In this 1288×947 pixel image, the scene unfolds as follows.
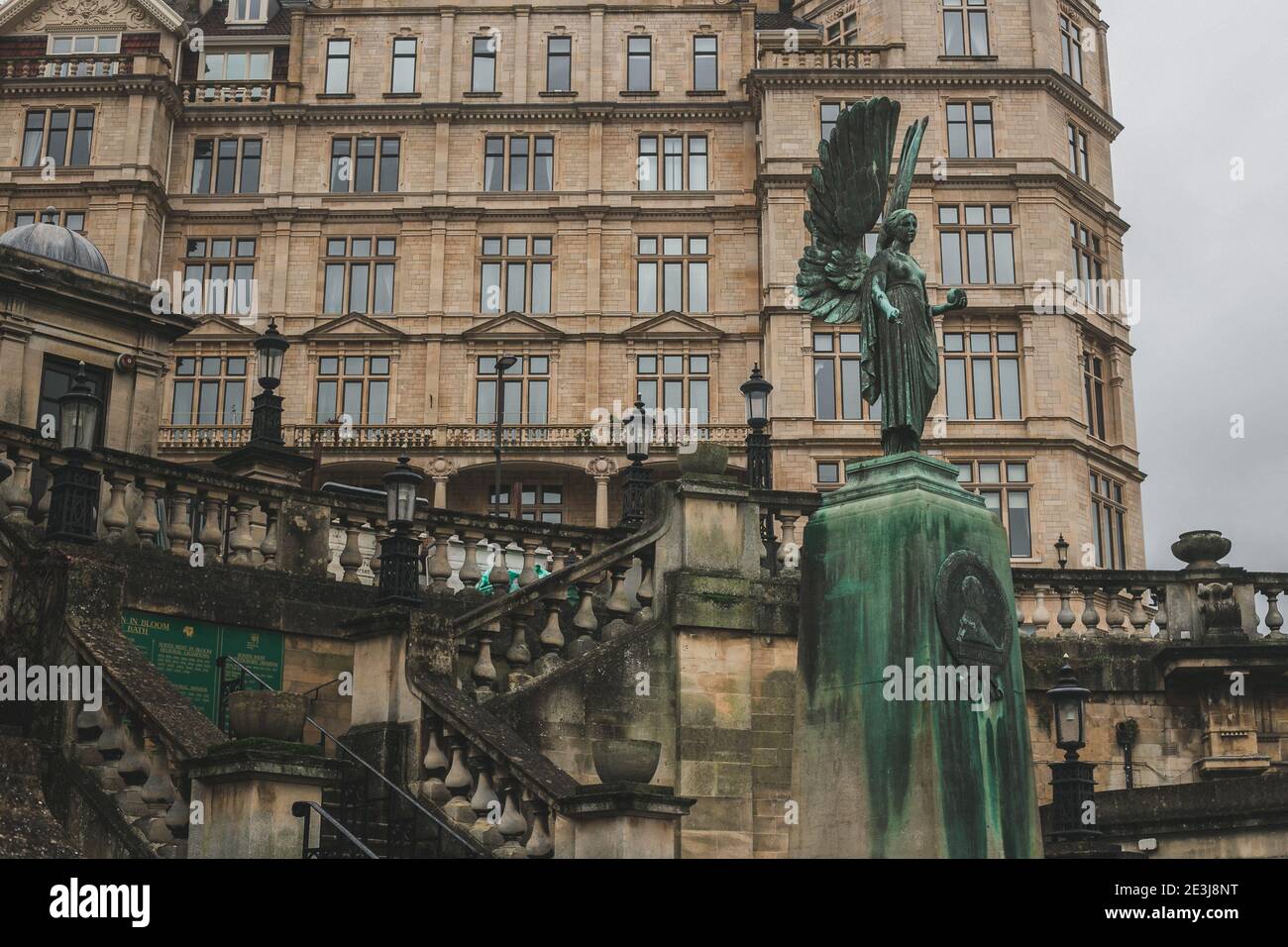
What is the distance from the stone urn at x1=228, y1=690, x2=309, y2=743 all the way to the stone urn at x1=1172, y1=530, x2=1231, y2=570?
38.7 ft

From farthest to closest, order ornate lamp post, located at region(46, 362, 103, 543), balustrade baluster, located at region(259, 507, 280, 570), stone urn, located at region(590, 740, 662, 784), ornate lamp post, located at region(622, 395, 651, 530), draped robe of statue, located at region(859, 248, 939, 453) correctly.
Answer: ornate lamp post, located at region(622, 395, 651, 530) < balustrade baluster, located at region(259, 507, 280, 570) < draped robe of statue, located at region(859, 248, 939, 453) < ornate lamp post, located at region(46, 362, 103, 543) < stone urn, located at region(590, 740, 662, 784)

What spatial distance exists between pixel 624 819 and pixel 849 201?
652 cm

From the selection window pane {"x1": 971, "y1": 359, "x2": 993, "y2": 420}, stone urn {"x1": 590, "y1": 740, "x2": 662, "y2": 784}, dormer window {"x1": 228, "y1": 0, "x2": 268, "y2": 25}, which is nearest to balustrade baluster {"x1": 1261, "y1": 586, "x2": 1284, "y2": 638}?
stone urn {"x1": 590, "y1": 740, "x2": 662, "y2": 784}

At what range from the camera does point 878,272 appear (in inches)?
608

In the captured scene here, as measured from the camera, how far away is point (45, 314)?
75.6 ft

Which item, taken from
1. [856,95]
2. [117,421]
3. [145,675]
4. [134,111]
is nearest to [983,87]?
[856,95]

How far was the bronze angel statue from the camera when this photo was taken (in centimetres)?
1519

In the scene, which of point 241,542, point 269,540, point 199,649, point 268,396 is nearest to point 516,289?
point 268,396

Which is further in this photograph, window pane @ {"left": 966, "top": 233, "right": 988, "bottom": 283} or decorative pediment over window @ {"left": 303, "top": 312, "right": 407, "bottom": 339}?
decorative pediment over window @ {"left": 303, "top": 312, "right": 407, "bottom": 339}

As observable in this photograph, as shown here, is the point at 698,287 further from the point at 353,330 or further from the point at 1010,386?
the point at 353,330

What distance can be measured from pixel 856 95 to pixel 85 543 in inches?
1594

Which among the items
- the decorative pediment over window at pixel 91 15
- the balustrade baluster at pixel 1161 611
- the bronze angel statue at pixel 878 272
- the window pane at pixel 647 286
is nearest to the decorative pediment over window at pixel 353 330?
the window pane at pixel 647 286

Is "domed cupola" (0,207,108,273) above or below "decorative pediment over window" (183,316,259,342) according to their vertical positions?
below

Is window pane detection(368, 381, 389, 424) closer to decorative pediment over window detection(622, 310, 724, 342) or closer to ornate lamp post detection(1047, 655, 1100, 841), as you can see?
decorative pediment over window detection(622, 310, 724, 342)
